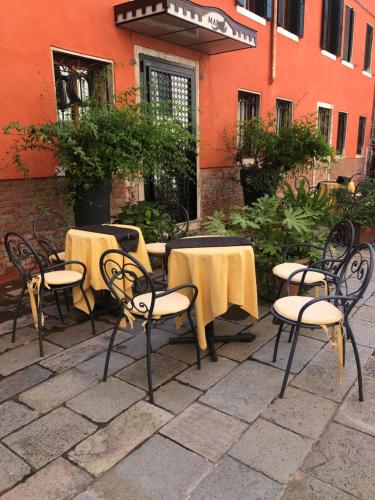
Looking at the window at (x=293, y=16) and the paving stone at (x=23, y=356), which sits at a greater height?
the window at (x=293, y=16)

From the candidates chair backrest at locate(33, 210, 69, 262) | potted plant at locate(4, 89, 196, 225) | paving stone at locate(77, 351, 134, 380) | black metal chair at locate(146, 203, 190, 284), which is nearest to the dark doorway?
potted plant at locate(4, 89, 196, 225)

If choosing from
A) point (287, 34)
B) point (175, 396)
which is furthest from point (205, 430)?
point (287, 34)

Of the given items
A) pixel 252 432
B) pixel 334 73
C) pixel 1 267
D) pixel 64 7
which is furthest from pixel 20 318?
pixel 334 73

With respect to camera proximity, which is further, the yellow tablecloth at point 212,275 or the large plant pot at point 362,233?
the large plant pot at point 362,233

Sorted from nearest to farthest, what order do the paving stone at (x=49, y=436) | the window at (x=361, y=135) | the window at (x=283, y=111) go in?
the paving stone at (x=49, y=436)
the window at (x=283, y=111)
the window at (x=361, y=135)

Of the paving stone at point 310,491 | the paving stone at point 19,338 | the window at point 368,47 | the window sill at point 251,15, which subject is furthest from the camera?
the window at point 368,47

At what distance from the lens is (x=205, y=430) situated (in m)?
2.13

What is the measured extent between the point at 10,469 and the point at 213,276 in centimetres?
155

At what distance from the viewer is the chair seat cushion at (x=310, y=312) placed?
238cm

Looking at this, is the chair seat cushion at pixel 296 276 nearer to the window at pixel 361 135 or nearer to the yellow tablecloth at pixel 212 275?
the yellow tablecloth at pixel 212 275

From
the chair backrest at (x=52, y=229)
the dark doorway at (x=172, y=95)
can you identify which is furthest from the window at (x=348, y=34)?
the chair backrest at (x=52, y=229)

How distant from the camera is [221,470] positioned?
1861 millimetres

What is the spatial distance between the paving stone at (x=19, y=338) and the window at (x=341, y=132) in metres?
12.4

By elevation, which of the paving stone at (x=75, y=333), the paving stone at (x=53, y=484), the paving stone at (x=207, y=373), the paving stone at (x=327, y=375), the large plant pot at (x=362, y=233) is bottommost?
the paving stone at (x=53, y=484)
